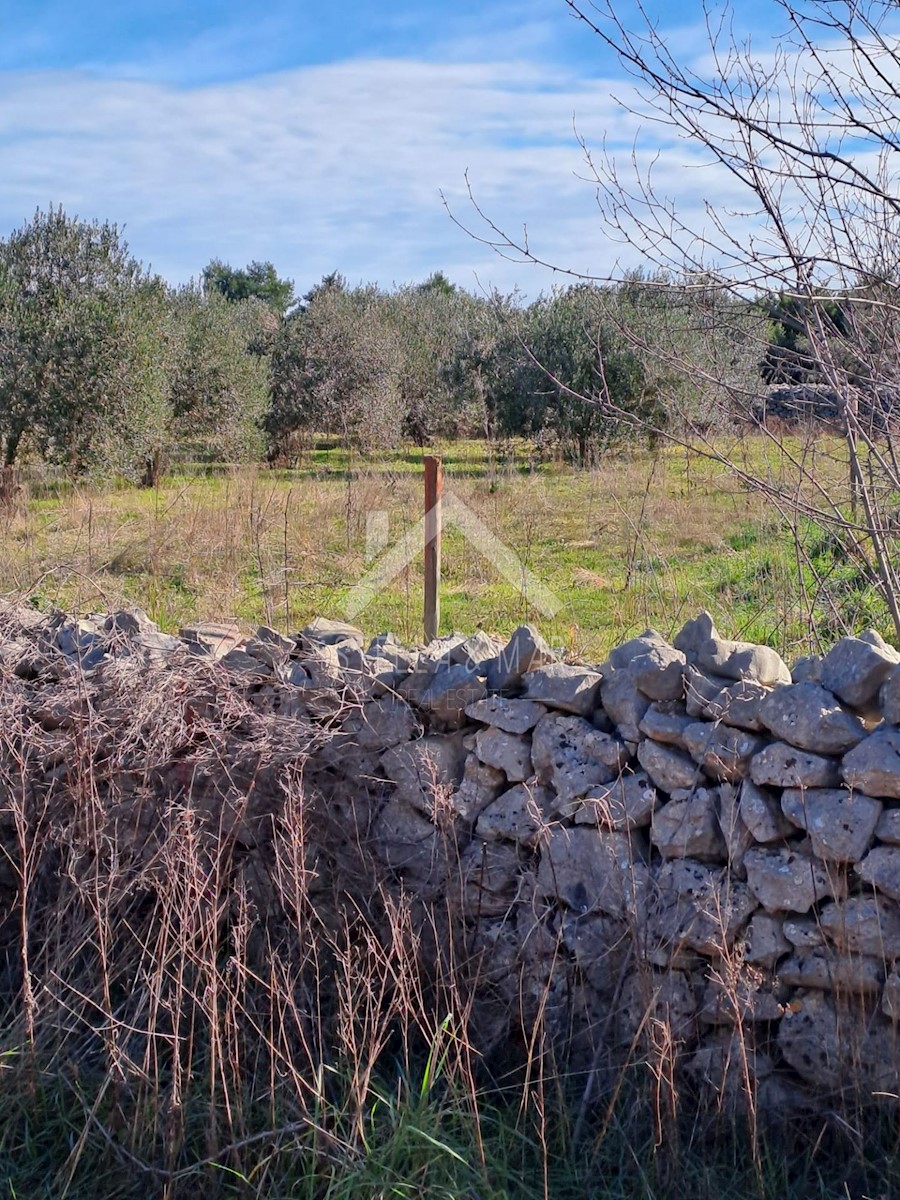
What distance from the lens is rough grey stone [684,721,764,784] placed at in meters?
3.07

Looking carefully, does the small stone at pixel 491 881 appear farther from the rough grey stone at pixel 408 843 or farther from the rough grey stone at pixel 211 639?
the rough grey stone at pixel 211 639

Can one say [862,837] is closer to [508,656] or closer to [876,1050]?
Answer: [876,1050]

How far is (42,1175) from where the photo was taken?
2.82 meters

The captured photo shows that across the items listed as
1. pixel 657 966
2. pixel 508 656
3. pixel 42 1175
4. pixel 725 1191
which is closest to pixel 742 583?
pixel 508 656

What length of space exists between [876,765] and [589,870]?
35.2 inches

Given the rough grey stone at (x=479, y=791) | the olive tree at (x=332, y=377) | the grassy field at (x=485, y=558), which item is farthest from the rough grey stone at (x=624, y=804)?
the olive tree at (x=332, y=377)

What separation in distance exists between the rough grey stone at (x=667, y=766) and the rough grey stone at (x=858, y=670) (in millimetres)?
451

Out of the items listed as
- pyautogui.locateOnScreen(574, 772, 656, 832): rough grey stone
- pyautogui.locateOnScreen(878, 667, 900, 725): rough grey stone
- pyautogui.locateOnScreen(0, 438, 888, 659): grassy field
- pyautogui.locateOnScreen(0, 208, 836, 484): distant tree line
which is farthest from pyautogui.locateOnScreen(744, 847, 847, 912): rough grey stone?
pyautogui.locateOnScreen(0, 208, 836, 484): distant tree line

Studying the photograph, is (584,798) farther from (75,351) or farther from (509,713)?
(75,351)

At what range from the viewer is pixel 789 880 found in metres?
2.92

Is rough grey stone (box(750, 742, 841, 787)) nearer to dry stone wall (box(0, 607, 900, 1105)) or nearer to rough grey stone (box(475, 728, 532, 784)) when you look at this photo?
dry stone wall (box(0, 607, 900, 1105))

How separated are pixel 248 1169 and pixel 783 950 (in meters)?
1.51

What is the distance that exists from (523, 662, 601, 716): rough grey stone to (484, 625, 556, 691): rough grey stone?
0.28 ft

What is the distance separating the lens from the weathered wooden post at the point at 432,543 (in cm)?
508
